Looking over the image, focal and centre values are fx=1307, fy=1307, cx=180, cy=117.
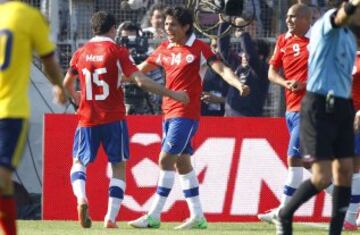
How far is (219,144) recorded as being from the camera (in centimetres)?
1583

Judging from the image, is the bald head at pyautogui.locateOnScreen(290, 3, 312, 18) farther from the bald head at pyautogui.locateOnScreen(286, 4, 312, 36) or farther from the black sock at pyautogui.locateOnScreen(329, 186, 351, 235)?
the black sock at pyautogui.locateOnScreen(329, 186, 351, 235)

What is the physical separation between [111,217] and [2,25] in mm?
4696

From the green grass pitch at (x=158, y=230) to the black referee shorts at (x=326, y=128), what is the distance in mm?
2747

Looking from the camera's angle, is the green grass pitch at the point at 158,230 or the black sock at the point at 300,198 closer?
the black sock at the point at 300,198

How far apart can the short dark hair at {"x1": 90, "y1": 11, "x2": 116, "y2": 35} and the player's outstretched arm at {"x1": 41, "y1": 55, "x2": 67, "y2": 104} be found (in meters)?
3.87

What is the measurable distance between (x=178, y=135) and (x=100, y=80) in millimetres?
1028

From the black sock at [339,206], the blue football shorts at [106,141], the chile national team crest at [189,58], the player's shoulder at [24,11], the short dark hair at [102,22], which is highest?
the player's shoulder at [24,11]

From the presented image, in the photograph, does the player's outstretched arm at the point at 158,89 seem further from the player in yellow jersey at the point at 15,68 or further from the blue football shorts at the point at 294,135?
the player in yellow jersey at the point at 15,68

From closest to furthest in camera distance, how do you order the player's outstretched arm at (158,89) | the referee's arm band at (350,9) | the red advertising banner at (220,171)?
the referee's arm band at (350,9) < the player's outstretched arm at (158,89) < the red advertising banner at (220,171)

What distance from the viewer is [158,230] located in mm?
13586

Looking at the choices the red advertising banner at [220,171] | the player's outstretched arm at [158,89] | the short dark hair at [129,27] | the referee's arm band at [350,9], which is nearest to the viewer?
the referee's arm band at [350,9]

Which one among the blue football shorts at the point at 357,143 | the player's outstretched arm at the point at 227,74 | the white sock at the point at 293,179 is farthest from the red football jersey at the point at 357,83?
the player's outstretched arm at the point at 227,74

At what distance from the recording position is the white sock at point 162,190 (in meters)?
14.2

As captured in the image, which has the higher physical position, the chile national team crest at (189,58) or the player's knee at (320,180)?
the chile national team crest at (189,58)
